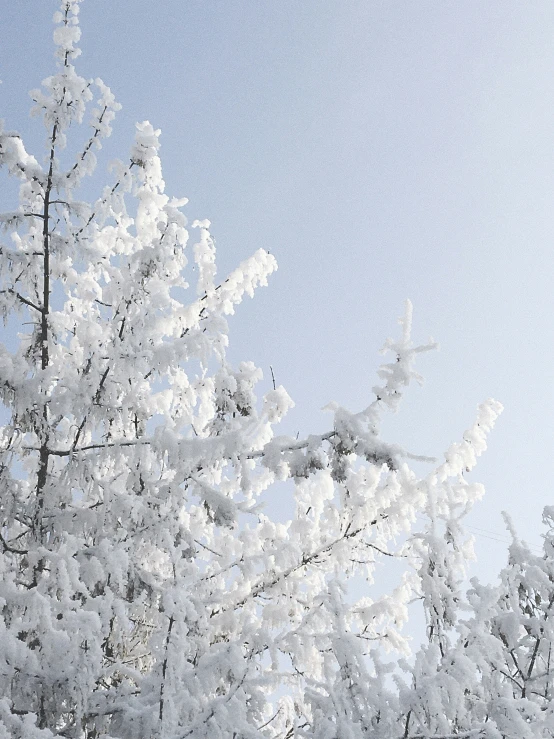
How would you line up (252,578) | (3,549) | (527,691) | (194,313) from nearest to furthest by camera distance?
(527,691) → (3,549) → (252,578) → (194,313)

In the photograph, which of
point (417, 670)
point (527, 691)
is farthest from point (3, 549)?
point (527, 691)

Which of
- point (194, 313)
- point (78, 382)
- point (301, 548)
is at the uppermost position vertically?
point (194, 313)

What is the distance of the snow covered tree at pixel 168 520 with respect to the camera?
284 centimetres

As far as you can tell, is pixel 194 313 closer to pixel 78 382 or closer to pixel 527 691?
pixel 78 382

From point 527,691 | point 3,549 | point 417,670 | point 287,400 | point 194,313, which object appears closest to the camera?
point 417,670

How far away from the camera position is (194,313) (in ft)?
21.9

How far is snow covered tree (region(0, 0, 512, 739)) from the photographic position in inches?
112

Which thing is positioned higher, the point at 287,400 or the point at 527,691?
the point at 287,400

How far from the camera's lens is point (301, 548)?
20.3ft

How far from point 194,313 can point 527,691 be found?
4.75 metres

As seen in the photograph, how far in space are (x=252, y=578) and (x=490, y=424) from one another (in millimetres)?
3308

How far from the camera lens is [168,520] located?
4.22 m

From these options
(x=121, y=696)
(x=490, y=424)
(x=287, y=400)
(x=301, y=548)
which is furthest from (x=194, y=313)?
(x=121, y=696)

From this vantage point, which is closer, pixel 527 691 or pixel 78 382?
pixel 527 691
